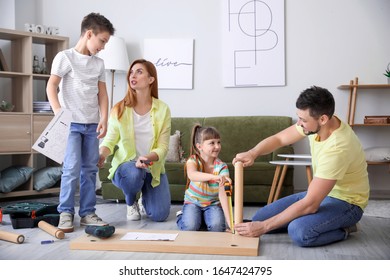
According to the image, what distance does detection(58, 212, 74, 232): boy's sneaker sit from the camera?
2403 mm

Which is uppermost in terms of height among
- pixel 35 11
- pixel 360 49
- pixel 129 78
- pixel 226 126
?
pixel 35 11

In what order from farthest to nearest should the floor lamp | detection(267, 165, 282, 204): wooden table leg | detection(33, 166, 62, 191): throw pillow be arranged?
the floor lamp < detection(33, 166, 62, 191): throw pillow < detection(267, 165, 282, 204): wooden table leg

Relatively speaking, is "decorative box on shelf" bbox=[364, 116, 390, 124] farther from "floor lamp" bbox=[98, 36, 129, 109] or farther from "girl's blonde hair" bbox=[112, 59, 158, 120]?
Result: "floor lamp" bbox=[98, 36, 129, 109]

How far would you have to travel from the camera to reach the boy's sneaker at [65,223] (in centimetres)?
240

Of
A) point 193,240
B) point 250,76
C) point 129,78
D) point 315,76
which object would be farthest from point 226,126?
point 193,240

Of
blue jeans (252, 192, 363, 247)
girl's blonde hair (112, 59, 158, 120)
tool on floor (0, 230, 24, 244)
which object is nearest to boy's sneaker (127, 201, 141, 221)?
girl's blonde hair (112, 59, 158, 120)

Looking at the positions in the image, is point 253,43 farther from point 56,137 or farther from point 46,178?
point 56,137

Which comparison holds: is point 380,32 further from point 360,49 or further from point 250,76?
point 250,76

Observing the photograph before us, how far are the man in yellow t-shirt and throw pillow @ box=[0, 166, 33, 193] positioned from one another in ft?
7.66

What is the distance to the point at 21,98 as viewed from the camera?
4102 millimetres

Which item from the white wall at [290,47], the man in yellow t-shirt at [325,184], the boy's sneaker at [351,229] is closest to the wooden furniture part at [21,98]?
the white wall at [290,47]

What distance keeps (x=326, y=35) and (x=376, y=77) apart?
54 cm

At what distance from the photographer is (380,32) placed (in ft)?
13.2

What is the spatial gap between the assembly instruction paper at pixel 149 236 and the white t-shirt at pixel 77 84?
682 millimetres
